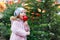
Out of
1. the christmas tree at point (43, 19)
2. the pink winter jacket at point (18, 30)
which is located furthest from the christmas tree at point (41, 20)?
the pink winter jacket at point (18, 30)

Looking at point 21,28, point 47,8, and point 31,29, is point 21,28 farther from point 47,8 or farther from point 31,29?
point 47,8

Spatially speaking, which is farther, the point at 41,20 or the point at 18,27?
the point at 41,20

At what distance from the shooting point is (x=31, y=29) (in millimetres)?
2104

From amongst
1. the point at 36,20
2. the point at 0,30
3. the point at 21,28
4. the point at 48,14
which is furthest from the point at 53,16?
the point at 0,30

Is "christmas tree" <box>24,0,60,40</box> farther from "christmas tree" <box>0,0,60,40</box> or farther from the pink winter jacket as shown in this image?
the pink winter jacket

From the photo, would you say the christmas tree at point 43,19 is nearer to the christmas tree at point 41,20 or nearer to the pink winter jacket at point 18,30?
the christmas tree at point 41,20

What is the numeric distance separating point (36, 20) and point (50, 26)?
170 mm

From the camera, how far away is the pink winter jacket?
6.00ft

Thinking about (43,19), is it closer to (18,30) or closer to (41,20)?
(41,20)

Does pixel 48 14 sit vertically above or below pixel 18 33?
above

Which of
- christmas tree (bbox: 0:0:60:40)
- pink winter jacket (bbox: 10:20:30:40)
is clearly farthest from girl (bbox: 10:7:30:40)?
christmas tree (bbox: 0:0:60:40)

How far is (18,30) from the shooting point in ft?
6.00

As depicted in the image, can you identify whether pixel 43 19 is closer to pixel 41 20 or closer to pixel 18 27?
pixel 41 20

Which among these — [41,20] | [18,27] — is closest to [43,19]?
[41,20]
